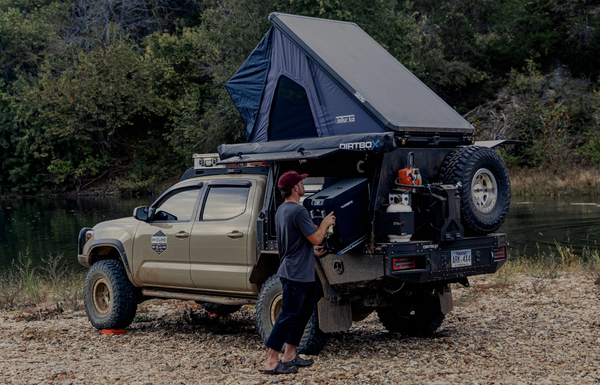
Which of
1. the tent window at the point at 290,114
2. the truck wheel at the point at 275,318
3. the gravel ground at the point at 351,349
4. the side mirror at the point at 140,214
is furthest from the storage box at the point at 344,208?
the side mirror at the point at 140,214

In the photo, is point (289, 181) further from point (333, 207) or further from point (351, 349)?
point (351, 349)

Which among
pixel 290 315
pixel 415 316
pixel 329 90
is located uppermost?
pixel 329 90

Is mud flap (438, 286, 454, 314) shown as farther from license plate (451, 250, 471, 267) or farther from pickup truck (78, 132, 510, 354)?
license plate (451, 250, 471, 267)

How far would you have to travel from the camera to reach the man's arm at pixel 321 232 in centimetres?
637

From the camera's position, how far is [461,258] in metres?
7.37

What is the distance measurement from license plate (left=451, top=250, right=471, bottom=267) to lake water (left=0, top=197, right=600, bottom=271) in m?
11.0

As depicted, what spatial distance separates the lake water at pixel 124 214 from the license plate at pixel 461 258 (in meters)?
11.0

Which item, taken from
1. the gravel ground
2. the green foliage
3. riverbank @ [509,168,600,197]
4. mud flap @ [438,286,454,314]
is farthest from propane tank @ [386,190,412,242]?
the green foliage

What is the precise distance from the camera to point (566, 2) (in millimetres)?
39906

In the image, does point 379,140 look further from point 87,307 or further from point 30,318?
point 30,318

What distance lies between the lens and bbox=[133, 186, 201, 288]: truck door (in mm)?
8750

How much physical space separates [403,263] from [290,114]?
3.00 m

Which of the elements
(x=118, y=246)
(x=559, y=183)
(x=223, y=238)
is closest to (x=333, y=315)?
(x=223, y=238)

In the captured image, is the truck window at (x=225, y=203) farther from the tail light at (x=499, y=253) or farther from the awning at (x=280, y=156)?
the tail light at (x=499, y=253)
